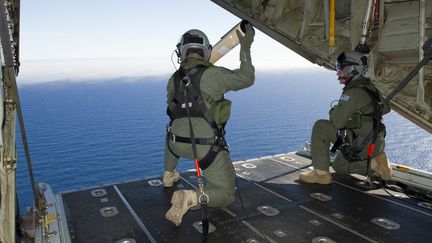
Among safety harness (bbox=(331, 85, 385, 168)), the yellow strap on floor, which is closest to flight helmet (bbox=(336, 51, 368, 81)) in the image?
safety harness (bbox=(331, 85, 385, 168))

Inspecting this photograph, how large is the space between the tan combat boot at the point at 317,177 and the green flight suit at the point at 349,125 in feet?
0.29

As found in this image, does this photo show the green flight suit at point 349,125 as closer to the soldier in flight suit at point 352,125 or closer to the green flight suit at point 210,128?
the soldier in flight suit at point 352,125

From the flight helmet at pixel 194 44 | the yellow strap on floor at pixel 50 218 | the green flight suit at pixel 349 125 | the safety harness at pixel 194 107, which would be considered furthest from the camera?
the green flight suit at pixel 349 125

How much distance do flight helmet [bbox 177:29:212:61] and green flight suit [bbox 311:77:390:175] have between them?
2.48 m

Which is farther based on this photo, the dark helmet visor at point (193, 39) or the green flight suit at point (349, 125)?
the green flight suit at point (349, 125)

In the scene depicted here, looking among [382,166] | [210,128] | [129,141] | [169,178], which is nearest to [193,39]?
[210,128]

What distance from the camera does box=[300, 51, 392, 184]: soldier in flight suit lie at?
18.1 ft

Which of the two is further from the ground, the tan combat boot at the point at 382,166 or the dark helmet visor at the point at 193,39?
the dark helmet visor at the point at 193,39

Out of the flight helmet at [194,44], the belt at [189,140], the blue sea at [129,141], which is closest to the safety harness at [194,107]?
the belt at [189,140]

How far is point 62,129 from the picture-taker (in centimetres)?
6481

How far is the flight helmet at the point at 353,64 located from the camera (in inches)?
219

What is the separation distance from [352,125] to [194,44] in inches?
119

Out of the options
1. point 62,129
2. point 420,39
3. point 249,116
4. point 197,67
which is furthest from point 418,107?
point 249,116

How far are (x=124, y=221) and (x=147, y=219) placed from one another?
308 mm
